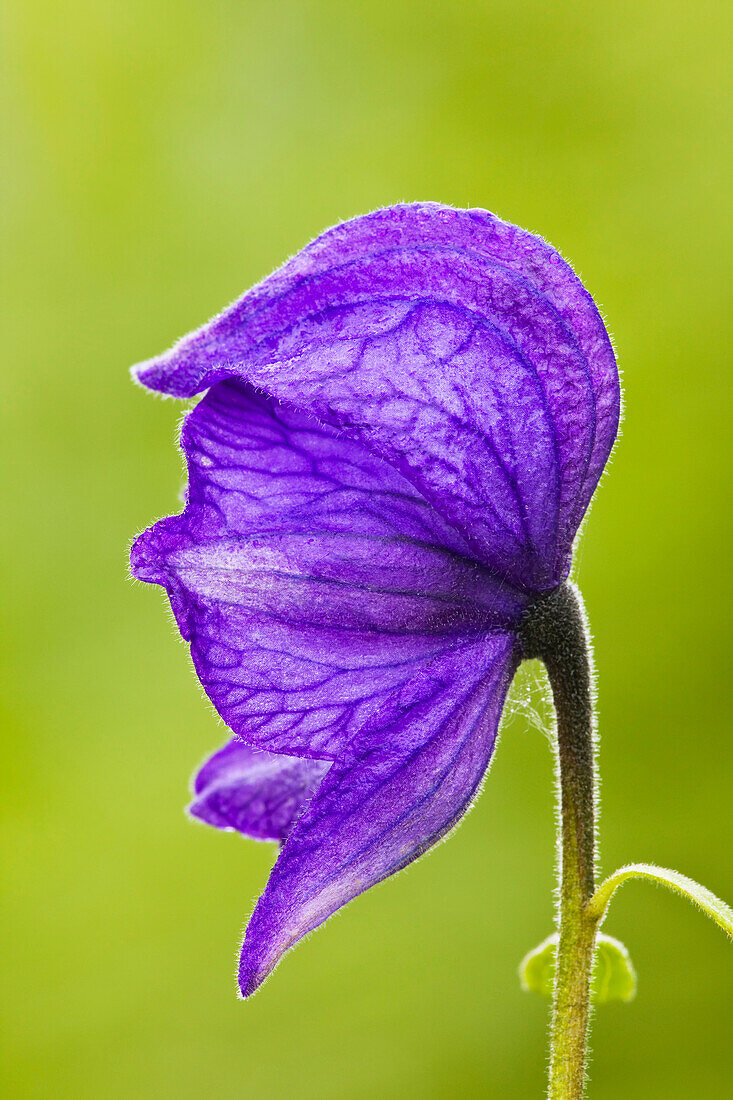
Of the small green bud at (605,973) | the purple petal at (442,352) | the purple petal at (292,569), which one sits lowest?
the small green bud at (605,973)

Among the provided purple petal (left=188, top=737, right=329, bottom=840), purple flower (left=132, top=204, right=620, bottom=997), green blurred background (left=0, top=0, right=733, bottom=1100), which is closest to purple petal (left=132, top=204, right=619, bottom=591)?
purple flower (left=132, top=204, right=620, bottom=997)

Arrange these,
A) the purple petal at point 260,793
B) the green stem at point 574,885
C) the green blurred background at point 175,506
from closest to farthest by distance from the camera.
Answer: the green stem at point 574,885 < the purple petal at point 260,793 < the green blurred background at point 175,506

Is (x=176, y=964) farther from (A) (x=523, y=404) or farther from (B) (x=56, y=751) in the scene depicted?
(A) (x=523, y=404)

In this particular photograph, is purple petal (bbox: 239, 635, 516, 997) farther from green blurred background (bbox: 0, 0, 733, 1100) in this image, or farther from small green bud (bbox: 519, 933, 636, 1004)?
green blurred background (bbox: 0, 0, 733, 1100)

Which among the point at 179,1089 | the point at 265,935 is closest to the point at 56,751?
the point at 179,1089

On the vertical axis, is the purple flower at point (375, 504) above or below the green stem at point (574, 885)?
above

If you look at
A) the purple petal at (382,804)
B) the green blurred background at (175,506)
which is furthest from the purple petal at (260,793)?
the green blurred background at (175,506)

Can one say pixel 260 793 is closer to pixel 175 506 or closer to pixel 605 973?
pixel 605 973

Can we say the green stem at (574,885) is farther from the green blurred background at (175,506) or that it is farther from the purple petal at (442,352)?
the green blurred background at (175,506)
